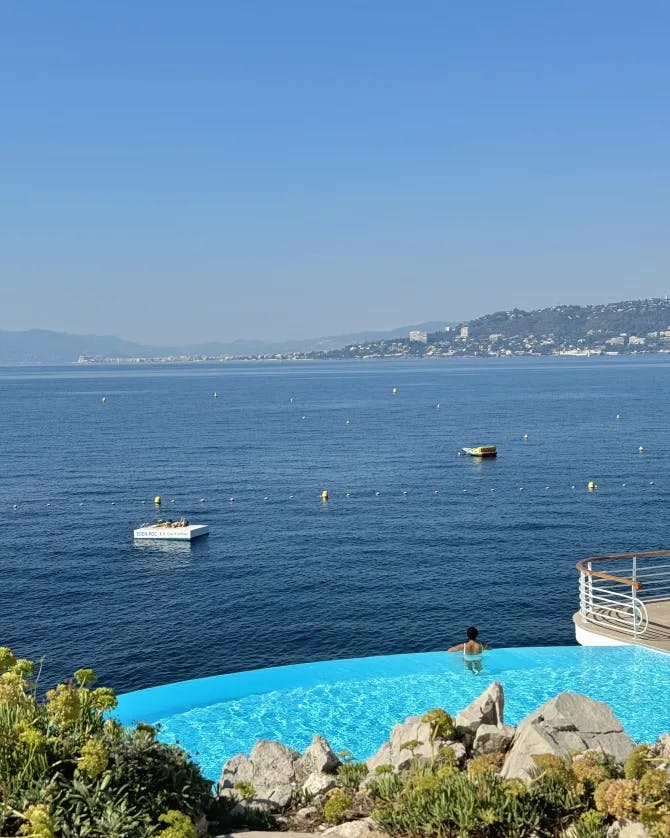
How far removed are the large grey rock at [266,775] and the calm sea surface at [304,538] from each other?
798 inches

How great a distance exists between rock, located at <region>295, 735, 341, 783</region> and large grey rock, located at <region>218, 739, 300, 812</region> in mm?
Answer: 134

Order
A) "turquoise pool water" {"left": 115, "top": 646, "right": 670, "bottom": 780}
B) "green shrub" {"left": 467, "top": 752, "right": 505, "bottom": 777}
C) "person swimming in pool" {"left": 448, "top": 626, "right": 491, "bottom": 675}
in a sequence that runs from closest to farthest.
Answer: "green shrub" {"left": 467, "top": 752, "right": 505, "bottom": 777}, "turquoise pool water" {"left": 115, "top": 646, "right": 670, "bottom": 780}, "person swimming in pool" {"left": 448, "top": 626, "right": 491, "bottom": 675}

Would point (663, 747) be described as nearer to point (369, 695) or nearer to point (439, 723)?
point (439, 723)

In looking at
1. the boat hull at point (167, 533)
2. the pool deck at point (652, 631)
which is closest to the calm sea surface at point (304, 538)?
the boat hull at point (167, 533)

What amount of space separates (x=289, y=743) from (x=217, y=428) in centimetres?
10526

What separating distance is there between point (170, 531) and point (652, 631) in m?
39.2

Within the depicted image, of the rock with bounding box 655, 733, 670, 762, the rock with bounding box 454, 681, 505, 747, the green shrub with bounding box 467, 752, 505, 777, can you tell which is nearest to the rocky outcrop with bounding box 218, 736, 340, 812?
the rock with bounding box 454, 681, 505, 747

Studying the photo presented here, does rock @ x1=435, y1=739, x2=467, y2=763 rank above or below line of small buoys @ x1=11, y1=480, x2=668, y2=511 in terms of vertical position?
above

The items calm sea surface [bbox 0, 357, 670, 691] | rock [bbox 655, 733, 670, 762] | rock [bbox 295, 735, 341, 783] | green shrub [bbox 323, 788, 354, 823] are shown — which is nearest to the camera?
green shrub [bbox 323, 788, 354, 823]

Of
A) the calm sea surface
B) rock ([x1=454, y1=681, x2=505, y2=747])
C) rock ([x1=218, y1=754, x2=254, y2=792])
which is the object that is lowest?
the calm sea surface

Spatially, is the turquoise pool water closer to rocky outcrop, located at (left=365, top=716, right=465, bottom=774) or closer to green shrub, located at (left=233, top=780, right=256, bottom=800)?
rocky outcrop, located at (left=365, top=716, right=465, bottom=774)

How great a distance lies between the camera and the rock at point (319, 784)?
1354 cm

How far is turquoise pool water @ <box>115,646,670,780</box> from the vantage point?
2116cm

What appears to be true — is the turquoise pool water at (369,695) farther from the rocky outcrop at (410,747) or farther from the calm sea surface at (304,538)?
the calm sea surface at (304,538)
